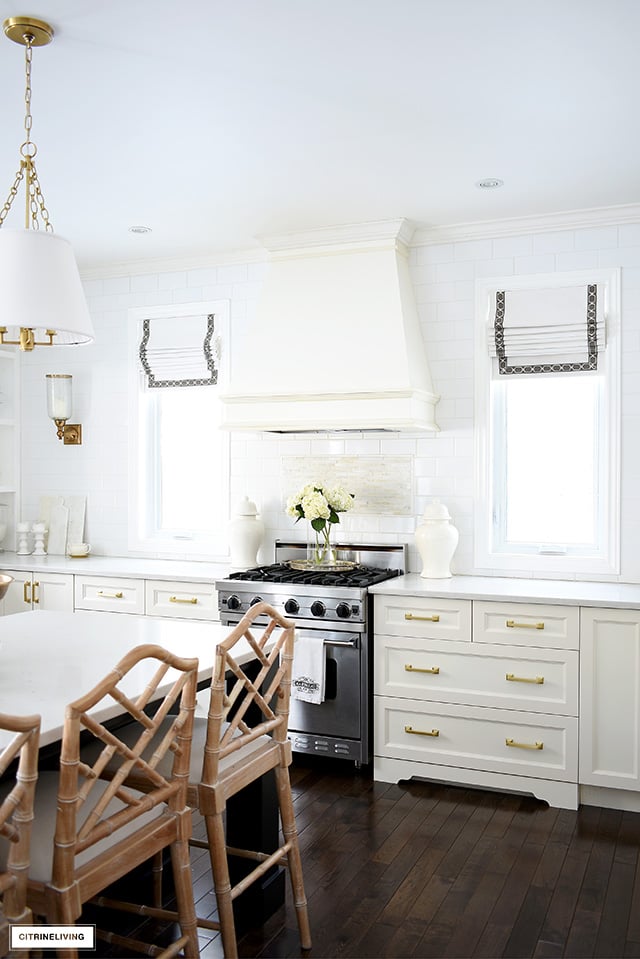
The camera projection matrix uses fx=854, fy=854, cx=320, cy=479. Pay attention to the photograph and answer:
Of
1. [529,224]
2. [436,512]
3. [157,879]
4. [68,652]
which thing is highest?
[529,224]

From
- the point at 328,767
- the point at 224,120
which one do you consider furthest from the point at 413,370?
the point at 328,767

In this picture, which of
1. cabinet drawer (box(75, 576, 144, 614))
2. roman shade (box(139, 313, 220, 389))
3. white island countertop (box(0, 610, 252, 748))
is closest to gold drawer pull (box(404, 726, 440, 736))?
white island countertop (box(0, 610, 252, 748))

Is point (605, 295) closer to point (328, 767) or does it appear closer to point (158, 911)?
point (328, 767)

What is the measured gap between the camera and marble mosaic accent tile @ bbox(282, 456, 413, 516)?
4.69m

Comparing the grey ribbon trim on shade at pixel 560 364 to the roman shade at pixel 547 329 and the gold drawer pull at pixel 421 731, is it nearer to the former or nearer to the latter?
the roman shade at pixel 547 329

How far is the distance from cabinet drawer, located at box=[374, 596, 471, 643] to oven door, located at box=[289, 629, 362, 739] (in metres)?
0.16

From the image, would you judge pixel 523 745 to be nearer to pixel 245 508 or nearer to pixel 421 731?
pixel 421 731

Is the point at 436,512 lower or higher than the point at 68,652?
higher

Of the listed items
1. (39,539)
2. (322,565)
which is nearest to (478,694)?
(322,565)

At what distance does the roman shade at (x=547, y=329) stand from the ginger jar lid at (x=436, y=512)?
0.77 meters

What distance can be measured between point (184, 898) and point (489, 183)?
10.3 ft

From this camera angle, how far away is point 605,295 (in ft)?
14.0

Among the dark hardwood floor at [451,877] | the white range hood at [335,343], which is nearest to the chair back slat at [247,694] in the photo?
the dark hardwood floor at [451,877]

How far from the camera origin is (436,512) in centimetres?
437
